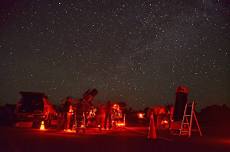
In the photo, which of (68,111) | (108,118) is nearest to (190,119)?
(68,111)

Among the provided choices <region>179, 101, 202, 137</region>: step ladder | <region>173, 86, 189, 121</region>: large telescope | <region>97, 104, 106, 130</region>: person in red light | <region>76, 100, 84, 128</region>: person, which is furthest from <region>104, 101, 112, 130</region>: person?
<region>179, 101, 202, 137</region>: step ladder

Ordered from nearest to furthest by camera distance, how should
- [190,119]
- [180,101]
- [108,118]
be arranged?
[190,119] < [180,101] < [108,118]

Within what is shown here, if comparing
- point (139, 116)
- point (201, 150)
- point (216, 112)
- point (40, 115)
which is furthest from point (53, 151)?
point (216, 112)

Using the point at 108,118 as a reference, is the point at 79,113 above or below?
above

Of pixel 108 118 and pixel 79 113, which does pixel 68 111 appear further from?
pixel 108 118

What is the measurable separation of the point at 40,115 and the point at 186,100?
1171cm

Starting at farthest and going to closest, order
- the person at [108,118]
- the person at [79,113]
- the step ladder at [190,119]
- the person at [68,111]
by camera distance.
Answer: the person at [108,118], the person at [68,111], the person at [79,113], the step ladder at [190,119]

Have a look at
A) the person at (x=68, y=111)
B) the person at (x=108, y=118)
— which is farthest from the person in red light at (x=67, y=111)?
the person at (x=108, y=118)

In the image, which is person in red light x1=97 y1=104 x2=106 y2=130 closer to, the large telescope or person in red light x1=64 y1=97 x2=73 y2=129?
person in red light x1=64 y1=97 x2=73 y2=129

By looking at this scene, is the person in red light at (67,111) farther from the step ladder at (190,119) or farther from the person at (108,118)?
the step ladder at (190,119)

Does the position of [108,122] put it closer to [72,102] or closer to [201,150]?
[72,102]

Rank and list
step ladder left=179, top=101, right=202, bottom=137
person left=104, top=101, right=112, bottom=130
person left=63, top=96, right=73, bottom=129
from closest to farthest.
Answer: step ladder left=179, top=101, right=202, bottom=137
person left=63, top=96, right=73, bottom=129
person left=104, top=101, right=112, bottom=130

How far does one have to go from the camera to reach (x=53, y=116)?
28.1 meters

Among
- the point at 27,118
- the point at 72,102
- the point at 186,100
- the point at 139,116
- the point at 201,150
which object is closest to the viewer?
the point at 201,150
